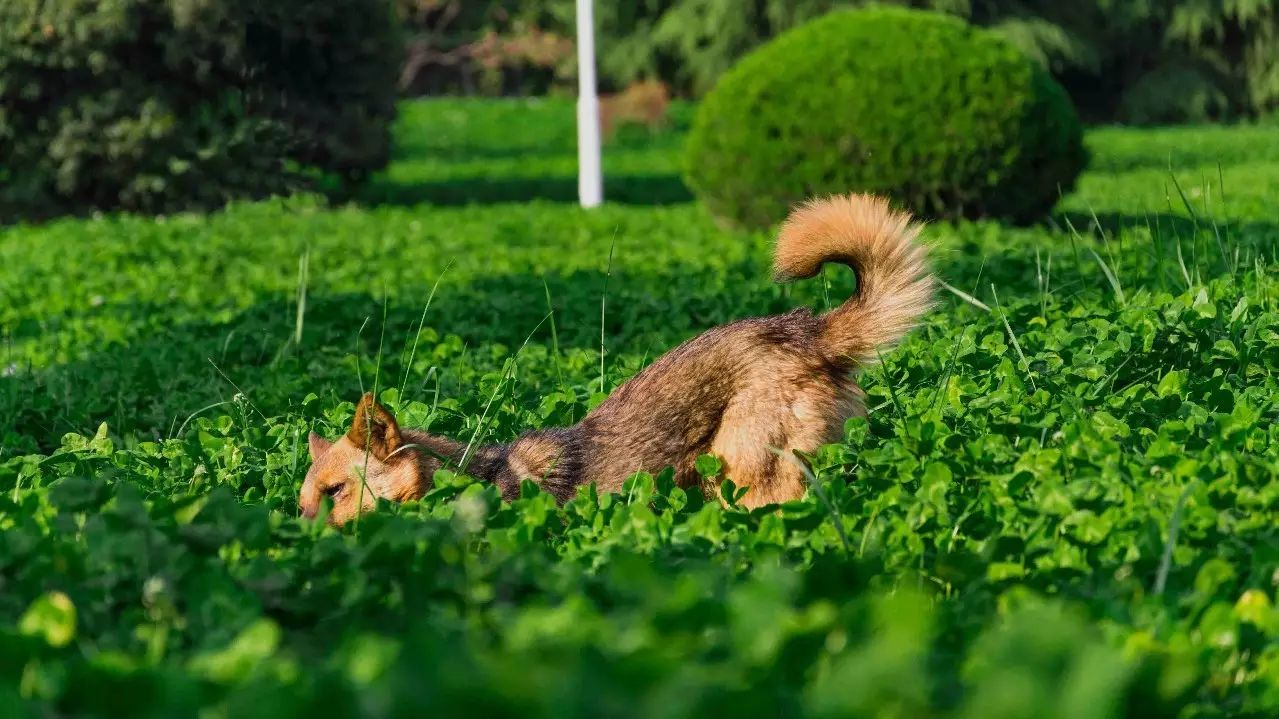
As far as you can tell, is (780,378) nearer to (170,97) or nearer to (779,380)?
(779,380)

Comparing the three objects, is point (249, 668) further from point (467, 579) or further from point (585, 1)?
point (585, 1)

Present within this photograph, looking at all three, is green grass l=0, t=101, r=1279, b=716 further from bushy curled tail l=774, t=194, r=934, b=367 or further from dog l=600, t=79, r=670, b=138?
dog l=600, t=79, r=670, b=138

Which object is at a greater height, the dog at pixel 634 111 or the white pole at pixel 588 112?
the white pole at pixel 588 112

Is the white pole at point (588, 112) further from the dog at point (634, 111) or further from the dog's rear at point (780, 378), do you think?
the dog at point (634, 111)

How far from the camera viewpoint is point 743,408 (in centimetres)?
475

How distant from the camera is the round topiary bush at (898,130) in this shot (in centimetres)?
1235

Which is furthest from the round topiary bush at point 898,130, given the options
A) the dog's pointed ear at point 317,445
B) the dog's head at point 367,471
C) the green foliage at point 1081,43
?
the green foliage at point 1081,43

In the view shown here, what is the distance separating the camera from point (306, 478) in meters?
4.68

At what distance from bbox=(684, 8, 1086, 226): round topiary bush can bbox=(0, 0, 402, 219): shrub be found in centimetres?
485

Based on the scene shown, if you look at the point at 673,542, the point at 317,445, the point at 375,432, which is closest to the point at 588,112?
the point at 317,445

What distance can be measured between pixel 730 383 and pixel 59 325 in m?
5.87

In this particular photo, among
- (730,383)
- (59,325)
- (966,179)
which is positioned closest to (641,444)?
(730,383)

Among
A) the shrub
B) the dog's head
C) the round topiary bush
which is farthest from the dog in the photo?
the dog's head

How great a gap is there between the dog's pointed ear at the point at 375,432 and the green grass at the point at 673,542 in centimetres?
32
